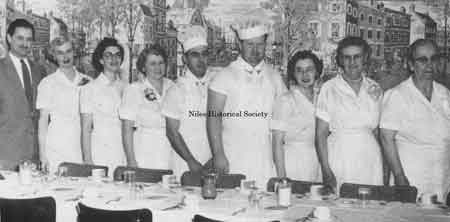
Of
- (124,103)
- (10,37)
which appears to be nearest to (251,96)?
(124,103)

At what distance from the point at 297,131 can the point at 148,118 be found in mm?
1270

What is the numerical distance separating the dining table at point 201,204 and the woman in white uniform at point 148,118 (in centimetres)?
124

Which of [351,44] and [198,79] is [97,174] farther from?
[351,44]

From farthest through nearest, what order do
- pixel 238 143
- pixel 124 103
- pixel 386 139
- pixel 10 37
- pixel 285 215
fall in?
pixel 10 37 → pixel 124 103 → pixel 238 143 → pixel 386 139 → pixel 285 215

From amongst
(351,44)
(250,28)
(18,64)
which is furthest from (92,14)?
(351,44)

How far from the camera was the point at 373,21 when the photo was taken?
A: 4926 mm

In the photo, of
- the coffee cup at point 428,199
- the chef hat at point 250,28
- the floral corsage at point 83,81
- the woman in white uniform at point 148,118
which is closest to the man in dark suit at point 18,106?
the floral corsage at point 83,81

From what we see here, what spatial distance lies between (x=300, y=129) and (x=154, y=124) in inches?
48.8

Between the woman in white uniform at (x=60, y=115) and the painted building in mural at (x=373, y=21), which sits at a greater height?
the painted building in mural at (x=373, y=21)

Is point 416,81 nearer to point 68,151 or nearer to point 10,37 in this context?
point 68,151

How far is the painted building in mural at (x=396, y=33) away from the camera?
4.82 meters

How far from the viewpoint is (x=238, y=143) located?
488 cm

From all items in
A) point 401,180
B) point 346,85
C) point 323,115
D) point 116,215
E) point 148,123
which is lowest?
point 401,180

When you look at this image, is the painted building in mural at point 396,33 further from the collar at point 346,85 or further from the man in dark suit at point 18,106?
the man in dark suit at point 18,106
